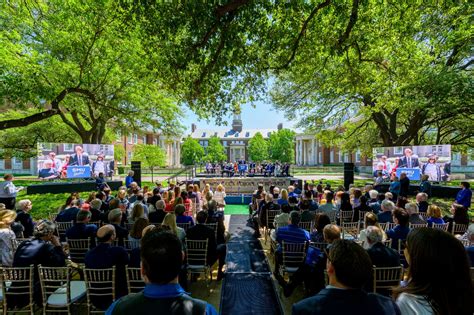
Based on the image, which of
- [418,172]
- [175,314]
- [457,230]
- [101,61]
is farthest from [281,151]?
[175,314]

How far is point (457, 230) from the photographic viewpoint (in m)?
6.56

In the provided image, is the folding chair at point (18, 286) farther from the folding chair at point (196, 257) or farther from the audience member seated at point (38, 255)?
the folding chair at point (196, 257)

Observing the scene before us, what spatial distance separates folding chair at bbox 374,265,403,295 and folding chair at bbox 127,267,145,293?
10.7 feet

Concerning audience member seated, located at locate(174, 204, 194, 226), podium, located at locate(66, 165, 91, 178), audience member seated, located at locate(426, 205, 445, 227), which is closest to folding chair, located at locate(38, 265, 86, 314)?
audience member seated, located at locate(174, 204, 194, 226)

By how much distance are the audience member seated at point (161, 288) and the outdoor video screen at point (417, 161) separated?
753 inches

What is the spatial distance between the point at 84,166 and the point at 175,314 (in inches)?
814

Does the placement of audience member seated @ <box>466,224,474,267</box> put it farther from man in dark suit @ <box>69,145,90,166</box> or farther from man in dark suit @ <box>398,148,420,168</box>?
man in dark suit @ <box>69,145,90,166</box>

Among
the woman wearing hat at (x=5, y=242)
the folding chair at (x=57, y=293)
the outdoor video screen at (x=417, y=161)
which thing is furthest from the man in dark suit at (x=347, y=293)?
the outdoor video screen at (x=417, y=161)

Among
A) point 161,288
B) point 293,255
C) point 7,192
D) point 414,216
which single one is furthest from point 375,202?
point 7,192

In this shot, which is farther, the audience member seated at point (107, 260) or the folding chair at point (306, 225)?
the folding chair at point (306, 225)

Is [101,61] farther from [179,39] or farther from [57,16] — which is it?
[179,39]

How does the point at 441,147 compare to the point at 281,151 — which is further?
the point at 281,151

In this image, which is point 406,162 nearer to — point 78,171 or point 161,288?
point 161,288

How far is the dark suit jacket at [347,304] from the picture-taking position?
1688mm
